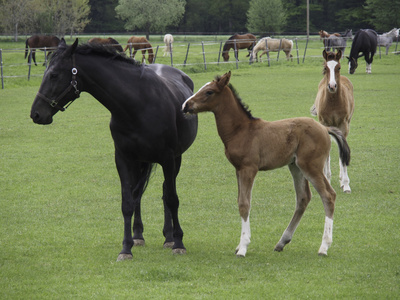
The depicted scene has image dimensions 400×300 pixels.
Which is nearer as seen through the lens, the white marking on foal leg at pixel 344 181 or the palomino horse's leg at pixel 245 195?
the palomino horse's leg at pixel 245 195

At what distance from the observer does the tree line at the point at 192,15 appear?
201 ft

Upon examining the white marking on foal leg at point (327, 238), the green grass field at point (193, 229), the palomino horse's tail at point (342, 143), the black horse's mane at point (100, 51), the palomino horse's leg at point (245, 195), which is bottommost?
the green grass field at point (193, 229)

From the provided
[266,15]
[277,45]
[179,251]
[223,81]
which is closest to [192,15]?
[266,15]

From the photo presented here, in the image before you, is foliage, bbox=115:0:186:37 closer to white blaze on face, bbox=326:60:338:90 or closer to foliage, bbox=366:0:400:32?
foliage, bbox=366:0:400:32

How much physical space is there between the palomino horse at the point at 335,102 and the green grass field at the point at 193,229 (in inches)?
20.0

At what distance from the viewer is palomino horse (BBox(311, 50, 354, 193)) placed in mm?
8672

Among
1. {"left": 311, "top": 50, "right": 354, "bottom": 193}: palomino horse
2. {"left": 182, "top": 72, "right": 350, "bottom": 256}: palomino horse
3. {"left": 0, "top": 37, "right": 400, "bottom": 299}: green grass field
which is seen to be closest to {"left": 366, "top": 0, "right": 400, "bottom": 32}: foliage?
{"left": 0, "top": 37, "right": 400, "bottom": 299}: green grass field

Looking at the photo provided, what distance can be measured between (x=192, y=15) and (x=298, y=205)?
8843cm

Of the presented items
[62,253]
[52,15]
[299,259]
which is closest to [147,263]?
[62,253]

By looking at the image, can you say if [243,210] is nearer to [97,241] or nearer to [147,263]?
[147,263]

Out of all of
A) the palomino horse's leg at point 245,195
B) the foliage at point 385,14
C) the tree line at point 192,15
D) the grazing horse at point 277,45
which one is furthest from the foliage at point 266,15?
the palomino horse's leg at point 245,195

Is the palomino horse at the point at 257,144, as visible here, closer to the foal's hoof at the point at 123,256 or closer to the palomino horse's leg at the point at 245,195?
the palomino horse's leg at the point at 245,195

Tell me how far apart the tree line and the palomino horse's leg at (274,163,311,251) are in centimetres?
5416

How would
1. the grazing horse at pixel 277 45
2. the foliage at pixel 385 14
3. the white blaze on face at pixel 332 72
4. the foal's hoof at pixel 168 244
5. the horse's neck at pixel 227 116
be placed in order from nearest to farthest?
the horse's neck at pixel 227 116
the foal's hoof at pixel 168 244
the white blaze on face at pixel 332 72
the grazing horse at pixel 277 45
the foliage at pixel 385 14
